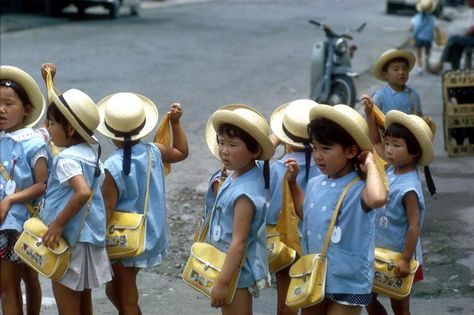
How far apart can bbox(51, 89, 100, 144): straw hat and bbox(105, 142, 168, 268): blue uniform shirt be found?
30 centimetres

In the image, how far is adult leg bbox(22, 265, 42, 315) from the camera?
20.1ft

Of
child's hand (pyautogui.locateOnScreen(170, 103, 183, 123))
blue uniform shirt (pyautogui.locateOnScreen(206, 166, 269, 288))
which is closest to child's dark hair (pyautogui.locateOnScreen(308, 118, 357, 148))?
blue uniform shirt (pyautogui.locateOnScreen(206, 166, 269, 288))

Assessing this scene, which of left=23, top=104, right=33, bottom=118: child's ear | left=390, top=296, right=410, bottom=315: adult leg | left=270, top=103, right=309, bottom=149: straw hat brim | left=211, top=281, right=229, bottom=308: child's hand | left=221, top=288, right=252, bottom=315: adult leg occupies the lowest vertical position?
left=390, top=296, right=410, bottom=315: adult leg

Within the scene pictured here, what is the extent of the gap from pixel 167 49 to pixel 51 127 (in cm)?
1459

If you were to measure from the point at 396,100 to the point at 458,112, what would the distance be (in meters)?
2.59

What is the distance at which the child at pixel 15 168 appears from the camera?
575cm

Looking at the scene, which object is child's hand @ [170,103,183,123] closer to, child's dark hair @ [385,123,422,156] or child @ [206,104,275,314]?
child @ [206,104,275,314]

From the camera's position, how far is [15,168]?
5.77 metres

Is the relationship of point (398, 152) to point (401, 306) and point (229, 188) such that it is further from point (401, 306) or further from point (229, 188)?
point (229, 188)

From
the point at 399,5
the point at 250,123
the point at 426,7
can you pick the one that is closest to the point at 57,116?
the point at 250,123

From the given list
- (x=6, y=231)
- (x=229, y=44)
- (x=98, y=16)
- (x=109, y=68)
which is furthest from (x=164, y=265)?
(x=98, y=16)

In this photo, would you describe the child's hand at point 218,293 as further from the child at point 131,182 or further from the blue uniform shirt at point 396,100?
the blue uniform shirt at point 396,100

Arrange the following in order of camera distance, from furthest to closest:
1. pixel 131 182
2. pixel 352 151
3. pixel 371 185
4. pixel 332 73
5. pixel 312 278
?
pixel 332 73 < pixel 131 182 < pixel 352 151 < pixel 312 278 < pixel 371 185

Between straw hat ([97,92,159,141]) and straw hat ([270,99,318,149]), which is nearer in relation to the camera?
straw hat ([97,92,159,141])
